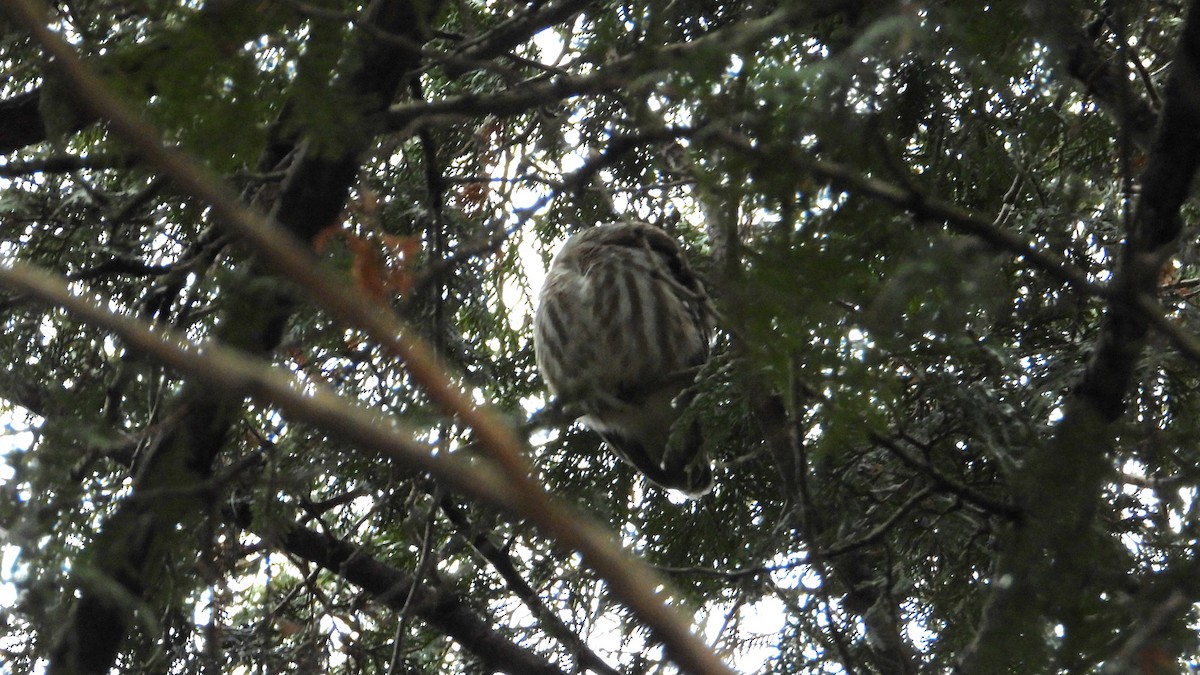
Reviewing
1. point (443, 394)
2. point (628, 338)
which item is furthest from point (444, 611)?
point (443, 394)

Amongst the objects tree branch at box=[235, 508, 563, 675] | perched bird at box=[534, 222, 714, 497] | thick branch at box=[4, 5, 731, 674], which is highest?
perched bird at box=[534, 222, 714, 497]

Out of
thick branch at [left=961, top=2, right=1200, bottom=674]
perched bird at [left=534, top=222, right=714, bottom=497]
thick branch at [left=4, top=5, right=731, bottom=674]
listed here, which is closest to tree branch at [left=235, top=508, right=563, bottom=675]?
perched bird at [left=534, top=222, right=714, bottom=497]

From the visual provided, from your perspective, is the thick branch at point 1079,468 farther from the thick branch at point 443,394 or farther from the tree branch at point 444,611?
the tree branch at point 444,611

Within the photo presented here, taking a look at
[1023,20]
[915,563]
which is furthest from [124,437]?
[915,563]

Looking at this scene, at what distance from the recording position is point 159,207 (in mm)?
3363

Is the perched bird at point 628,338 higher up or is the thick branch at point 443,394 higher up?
the perched bird at point 628,338

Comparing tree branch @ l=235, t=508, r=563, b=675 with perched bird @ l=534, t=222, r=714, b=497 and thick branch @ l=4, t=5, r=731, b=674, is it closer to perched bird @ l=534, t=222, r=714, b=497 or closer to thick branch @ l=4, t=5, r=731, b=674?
perched bird @ l=534, t=222, r=714, b=497

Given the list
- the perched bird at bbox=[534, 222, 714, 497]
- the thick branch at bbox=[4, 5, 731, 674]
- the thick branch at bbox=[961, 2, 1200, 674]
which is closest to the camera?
the thick branch at bbox=[4, 5, 731, 674]

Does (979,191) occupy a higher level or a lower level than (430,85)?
lower

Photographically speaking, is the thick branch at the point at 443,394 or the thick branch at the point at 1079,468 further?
the thick branch at the point at 1079,468

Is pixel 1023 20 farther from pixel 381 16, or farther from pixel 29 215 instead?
pixel 29 215

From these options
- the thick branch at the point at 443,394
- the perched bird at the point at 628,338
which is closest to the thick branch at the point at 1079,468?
the thick branch at the point at 443,394

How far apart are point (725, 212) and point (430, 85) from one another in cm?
235

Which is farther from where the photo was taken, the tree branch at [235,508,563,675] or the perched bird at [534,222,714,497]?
the perched bird at [534,222,714,497]
